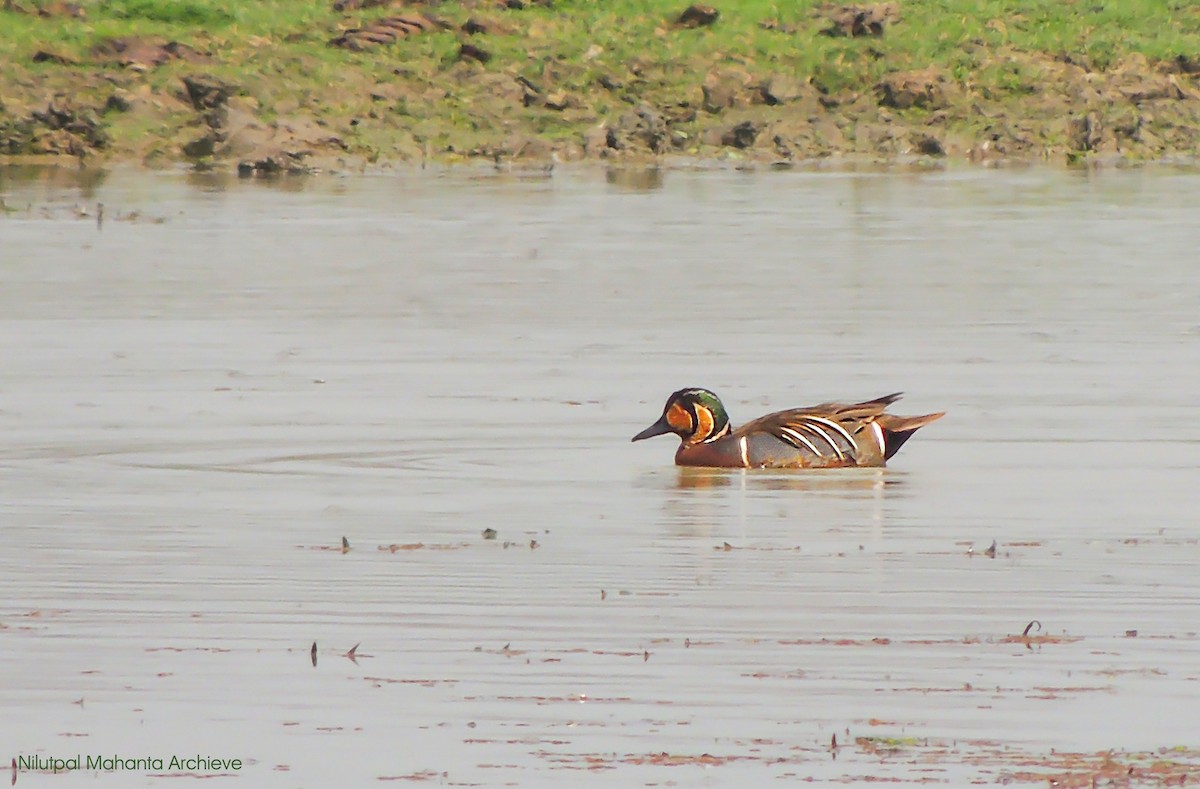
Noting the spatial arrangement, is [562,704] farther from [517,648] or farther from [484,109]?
[484,109]

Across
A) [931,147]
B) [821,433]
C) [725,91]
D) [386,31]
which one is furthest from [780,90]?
[821,433]

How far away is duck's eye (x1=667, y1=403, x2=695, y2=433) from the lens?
12445 millimetres

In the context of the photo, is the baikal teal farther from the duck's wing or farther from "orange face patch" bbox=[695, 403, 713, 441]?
"orange face patch" bbox=[695, 403, 713, 441]

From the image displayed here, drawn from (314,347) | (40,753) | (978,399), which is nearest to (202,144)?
(314,347)

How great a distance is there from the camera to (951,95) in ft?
121

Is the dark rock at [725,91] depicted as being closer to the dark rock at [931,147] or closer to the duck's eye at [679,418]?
the dark rock at [931,147]

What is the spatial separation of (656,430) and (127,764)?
5.83 m

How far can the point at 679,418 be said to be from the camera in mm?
A: 12461

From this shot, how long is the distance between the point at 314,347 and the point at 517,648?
8794mm

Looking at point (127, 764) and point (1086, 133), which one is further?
point (1086, 133)

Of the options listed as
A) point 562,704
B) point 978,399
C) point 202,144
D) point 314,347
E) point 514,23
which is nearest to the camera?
point 562,704

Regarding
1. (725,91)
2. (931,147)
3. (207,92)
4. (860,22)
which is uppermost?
(860,22)

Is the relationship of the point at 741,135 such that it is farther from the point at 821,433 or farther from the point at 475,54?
the point at 821,433

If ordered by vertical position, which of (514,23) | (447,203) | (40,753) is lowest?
(40,753)
